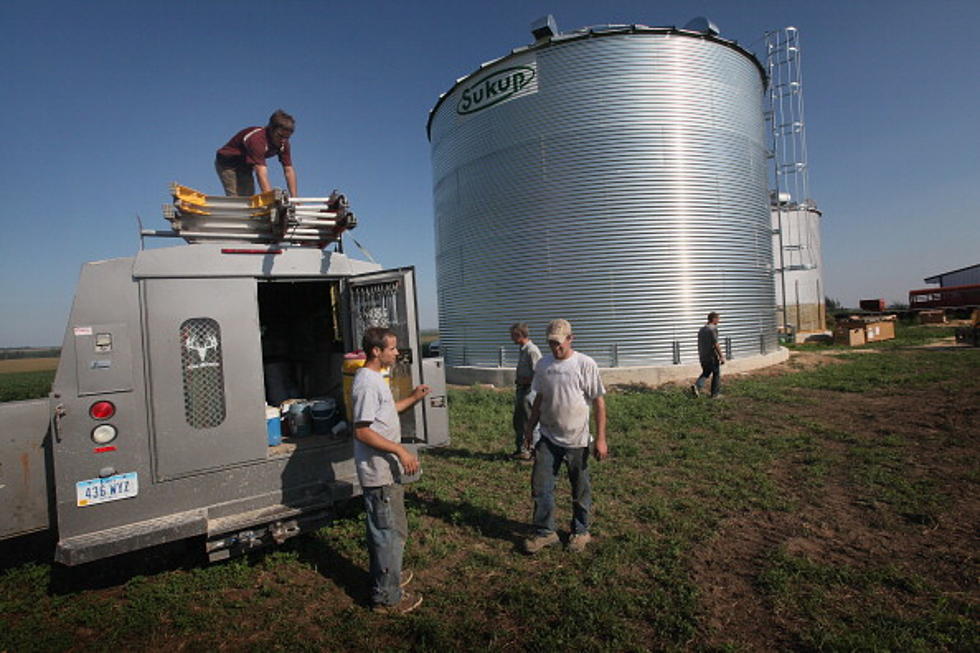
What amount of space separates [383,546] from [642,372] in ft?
37.6

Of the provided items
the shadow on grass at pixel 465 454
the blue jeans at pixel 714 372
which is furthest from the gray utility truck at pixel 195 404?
the blue jeans at pixel 714 372

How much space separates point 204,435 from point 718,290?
1401cm

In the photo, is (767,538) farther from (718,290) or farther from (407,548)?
(718,290)

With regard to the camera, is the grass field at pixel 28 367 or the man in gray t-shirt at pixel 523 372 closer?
the man in gray t-shirt at pixel 523 372

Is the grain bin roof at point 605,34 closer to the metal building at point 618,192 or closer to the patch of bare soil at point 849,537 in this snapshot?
the metal building at point 618,192

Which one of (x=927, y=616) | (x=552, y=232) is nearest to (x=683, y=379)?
(x=552, y=232)

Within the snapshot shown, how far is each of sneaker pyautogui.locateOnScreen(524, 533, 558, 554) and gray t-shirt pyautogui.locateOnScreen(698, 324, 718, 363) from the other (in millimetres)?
7714

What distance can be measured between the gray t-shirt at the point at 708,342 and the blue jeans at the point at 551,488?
296 inches

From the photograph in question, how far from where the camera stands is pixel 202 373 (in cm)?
414

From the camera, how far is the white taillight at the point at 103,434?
363 cm

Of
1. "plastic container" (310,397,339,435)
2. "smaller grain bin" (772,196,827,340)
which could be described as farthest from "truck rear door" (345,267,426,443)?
"smaller grain bin" (772,196,827,340)

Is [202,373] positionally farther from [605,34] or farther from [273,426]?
[605,34]

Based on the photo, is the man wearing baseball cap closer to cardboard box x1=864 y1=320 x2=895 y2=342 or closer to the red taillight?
the red taillight

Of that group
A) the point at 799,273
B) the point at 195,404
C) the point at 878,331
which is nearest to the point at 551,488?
the point at 195,404
